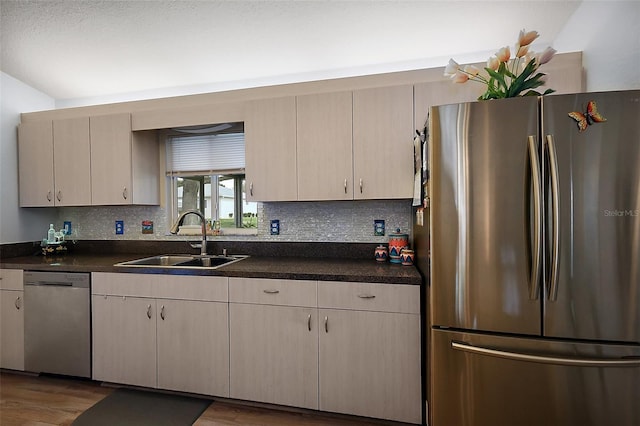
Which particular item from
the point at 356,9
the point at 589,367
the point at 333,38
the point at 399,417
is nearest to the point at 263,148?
the point at 333,38

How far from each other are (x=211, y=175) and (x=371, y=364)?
205 centimetres

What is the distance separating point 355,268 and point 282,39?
1.67m

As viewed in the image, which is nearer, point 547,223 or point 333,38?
point 547,223

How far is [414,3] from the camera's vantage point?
1878mm

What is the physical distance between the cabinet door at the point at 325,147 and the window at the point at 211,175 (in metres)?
0.74

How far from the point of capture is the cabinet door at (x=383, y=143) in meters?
2.05

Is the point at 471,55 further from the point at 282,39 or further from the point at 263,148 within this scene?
the point at 263,148

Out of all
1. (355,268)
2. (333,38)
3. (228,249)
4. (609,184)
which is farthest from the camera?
(228,249)

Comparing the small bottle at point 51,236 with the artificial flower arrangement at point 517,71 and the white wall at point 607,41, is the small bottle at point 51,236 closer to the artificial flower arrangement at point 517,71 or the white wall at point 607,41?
Answer: the artificial flower arrangement at point 517,71

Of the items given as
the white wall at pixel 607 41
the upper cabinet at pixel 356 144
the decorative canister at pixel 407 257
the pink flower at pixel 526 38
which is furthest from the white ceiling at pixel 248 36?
the decorative canister at pixel 407 257

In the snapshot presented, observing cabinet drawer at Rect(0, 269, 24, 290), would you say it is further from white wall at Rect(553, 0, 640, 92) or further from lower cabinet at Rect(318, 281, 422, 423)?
white wall at Rect(553, 0, 640, 92)

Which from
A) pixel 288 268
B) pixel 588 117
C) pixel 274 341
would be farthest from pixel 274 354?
pixel 588 117

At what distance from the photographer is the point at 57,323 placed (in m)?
2.24

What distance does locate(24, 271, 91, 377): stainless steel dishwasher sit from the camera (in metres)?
2.20
